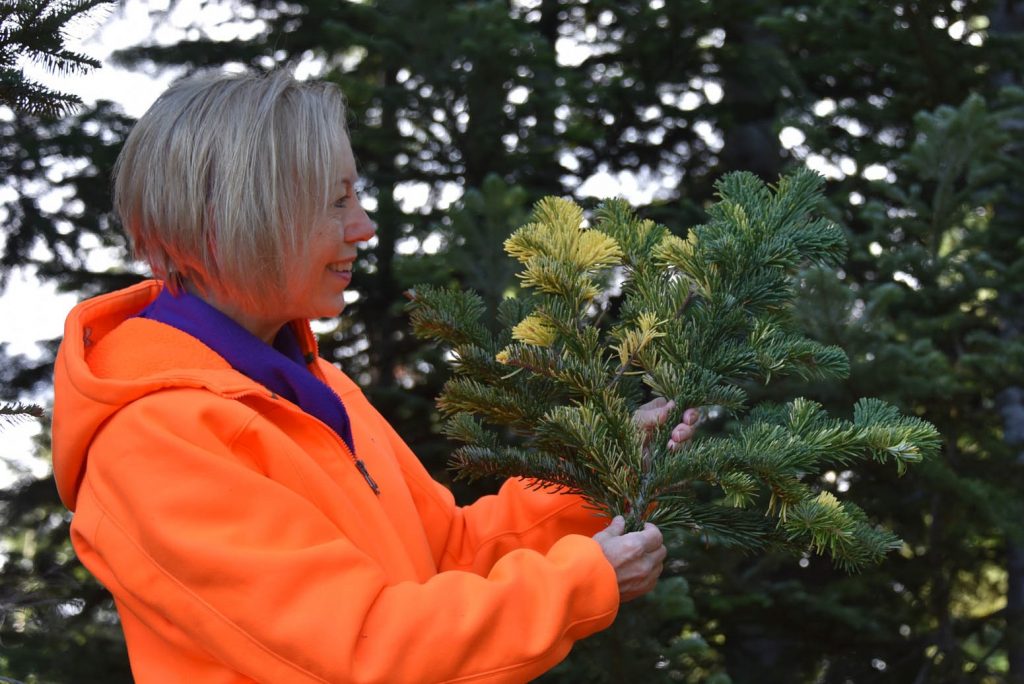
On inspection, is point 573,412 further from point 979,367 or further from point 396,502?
point 979,367

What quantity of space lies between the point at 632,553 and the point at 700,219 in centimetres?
397

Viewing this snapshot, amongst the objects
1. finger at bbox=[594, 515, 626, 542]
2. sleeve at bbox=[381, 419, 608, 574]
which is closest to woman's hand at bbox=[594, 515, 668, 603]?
finger at bbox=[594, 515, 626, 542]

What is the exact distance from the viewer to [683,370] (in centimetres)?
188

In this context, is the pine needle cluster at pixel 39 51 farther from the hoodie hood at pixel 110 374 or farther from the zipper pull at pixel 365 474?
the zipper pull at pixel 365 474

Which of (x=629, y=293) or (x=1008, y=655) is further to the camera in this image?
(x=1008, y=655)

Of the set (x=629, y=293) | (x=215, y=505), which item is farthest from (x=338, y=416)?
(x=629, y=293)

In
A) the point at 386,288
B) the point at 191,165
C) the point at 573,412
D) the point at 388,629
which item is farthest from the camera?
the point at 386,288

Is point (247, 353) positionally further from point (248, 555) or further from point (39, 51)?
point (39, 51)

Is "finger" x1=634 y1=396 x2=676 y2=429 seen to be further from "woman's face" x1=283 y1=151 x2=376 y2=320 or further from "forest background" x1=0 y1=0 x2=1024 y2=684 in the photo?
"forest background" x1=0 y1=0 x2=1024 y2=684

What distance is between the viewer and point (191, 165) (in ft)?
6.44

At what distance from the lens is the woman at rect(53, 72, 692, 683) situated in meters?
1.69

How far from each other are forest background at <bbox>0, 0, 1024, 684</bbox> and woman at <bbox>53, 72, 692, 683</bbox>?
2.08m

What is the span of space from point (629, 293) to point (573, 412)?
0.32 metres

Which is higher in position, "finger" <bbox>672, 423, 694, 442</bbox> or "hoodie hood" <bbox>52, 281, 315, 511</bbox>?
"hoodie hood" <bbox>52, 281, 315, 511</bbox>
